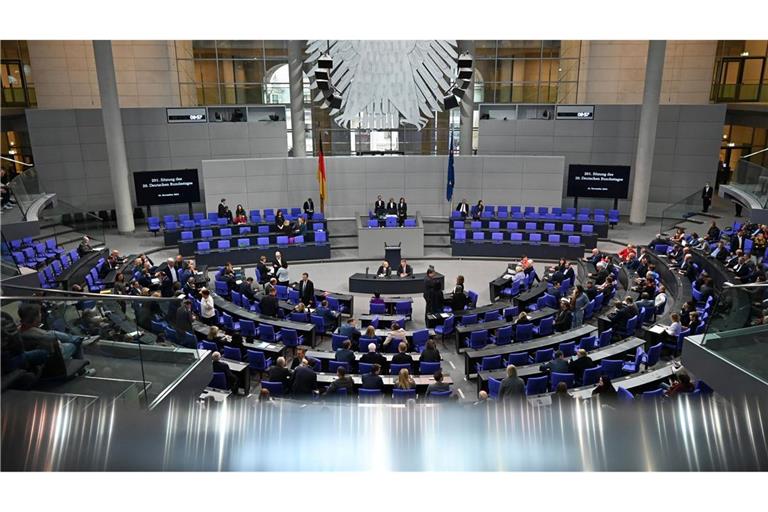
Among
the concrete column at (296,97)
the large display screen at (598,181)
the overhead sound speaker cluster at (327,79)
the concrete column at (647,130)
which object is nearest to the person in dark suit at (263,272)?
the concrete column at (296,97)

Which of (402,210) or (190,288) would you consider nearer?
(190,288)

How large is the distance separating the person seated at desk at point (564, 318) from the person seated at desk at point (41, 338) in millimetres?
8068

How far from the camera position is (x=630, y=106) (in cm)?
2138

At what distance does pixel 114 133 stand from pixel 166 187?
8.10 ft

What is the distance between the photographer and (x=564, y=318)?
10648 millimetres

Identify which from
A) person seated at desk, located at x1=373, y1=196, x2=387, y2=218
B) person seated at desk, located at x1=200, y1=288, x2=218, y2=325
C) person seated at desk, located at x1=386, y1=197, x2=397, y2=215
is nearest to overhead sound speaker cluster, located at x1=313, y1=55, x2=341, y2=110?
person seated at desk, located at x1=200, y1=288, x2=218, y2=325

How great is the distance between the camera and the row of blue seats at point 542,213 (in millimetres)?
19547

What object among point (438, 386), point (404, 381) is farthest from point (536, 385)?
point (404, 381)

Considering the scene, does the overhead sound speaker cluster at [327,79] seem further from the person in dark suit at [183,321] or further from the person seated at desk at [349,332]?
the person seated at desk at [349,332]

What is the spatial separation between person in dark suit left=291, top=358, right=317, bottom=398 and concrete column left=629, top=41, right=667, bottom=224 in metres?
16.8

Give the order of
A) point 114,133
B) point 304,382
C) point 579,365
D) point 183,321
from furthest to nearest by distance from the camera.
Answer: point 114,133, point 579,365, point 304,382, point 183,321

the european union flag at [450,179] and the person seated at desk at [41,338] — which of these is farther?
the european union flag at [450,179]

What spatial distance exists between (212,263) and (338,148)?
899 cm

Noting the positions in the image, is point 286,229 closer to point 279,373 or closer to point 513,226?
point 513,226
